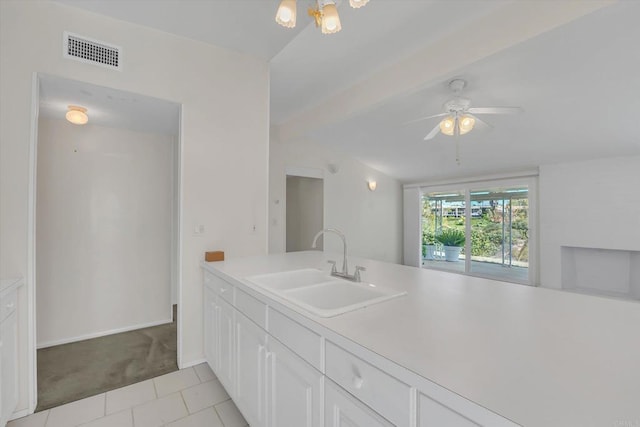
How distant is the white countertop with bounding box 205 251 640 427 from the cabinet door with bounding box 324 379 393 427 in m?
0.18

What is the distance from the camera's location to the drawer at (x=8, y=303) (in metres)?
1.54

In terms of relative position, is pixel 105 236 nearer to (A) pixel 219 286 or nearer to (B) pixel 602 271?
(A) pixel 219 286

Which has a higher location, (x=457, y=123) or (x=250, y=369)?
(x=457, y=123)

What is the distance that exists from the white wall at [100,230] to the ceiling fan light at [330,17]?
105 inches

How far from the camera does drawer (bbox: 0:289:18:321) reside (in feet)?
5.04

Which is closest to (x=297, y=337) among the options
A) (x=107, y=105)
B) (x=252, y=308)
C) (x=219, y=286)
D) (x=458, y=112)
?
(x=252, y=308)

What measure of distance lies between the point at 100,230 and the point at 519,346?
142 inches

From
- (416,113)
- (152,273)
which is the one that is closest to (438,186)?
(416,113)

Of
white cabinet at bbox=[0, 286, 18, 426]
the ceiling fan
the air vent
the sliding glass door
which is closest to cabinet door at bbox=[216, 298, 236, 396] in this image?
white cabinet at bbox=[0, 286, 18, 426]

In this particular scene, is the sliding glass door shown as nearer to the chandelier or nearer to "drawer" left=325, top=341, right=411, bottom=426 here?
the chandelier

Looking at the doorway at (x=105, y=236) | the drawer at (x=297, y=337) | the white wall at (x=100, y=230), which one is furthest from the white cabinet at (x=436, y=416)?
the white wall at (x=100, y=230)

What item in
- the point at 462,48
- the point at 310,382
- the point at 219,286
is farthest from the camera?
the point at 462,48

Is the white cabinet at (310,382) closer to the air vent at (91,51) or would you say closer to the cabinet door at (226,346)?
the cabinet door at (226,346)

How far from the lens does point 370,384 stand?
808 millimetres
